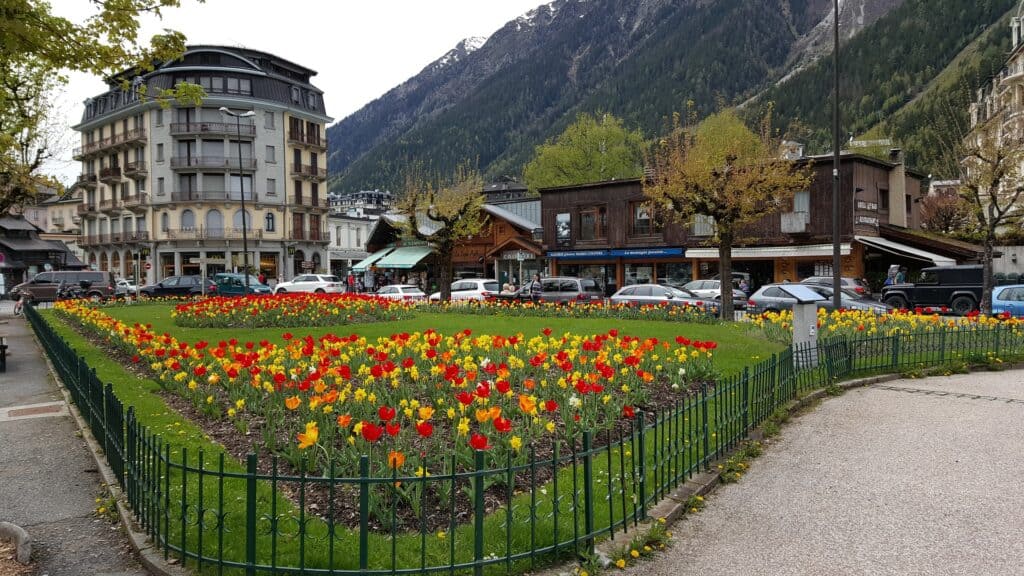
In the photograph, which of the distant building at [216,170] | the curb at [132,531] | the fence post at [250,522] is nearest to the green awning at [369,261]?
the distant building at [216,170]

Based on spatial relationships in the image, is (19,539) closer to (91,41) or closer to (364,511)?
(364,511)

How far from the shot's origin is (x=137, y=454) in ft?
16.7

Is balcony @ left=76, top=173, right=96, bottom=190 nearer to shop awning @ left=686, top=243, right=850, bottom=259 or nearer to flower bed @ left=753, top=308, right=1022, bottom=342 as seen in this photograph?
shop awning @ left=686, top=243, right=850, bottom=259

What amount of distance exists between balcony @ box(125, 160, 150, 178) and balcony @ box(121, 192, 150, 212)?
1935mm

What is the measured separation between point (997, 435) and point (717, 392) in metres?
3.90

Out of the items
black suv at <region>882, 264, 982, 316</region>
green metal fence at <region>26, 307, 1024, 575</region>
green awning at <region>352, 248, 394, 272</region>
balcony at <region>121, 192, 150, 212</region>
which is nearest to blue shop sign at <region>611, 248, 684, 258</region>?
black suv at <region>882, 264, 982, 316</region>

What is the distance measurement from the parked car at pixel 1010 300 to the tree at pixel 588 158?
3762cm

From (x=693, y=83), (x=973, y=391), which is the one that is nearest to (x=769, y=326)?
(x=973, y=391)

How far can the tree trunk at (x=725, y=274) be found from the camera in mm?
20781

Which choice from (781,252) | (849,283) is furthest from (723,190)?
(781,252)

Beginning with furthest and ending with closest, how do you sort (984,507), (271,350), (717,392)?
(271,350) → (717,392) → (984,507)

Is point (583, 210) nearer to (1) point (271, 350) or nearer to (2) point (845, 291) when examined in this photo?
(2) point (845, 291)

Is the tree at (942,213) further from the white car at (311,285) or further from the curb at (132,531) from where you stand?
the curb at (132,531)

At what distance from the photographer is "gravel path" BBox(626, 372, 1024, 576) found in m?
4.57
